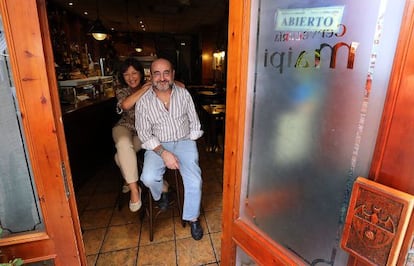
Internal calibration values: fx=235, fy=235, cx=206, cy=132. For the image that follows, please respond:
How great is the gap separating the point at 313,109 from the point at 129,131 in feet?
6.00

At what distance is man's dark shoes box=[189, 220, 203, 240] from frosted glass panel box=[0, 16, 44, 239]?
1.17 m

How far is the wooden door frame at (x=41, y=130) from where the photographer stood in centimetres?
83

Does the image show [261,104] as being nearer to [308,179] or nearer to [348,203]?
[308,179]

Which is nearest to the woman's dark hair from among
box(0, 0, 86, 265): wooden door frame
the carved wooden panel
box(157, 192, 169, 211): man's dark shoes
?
box(157, 192, 169, 211): man's dark shoes

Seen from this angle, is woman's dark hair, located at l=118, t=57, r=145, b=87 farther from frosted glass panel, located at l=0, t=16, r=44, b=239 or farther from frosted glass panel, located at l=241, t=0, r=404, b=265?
frosted glass panel, located at l=241, t=0, r=404, b=265

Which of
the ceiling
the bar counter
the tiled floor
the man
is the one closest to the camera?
the tiled floor

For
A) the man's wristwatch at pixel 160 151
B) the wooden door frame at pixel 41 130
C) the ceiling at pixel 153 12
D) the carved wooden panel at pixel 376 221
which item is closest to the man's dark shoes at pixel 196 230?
the man's wristwatch at pixel 160 151

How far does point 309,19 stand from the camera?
2.32ft

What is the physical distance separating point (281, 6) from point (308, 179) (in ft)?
1.94

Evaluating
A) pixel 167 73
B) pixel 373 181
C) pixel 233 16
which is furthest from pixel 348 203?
pixel 167 73

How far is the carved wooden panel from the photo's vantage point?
0.55 metres

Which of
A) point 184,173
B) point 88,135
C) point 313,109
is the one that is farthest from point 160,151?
point 88,135

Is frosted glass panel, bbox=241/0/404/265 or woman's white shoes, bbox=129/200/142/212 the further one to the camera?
woman's white shoes, bbox=129/200/142/212

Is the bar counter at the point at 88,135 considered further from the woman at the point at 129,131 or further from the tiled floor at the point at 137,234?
the woman at the point at 129,131
